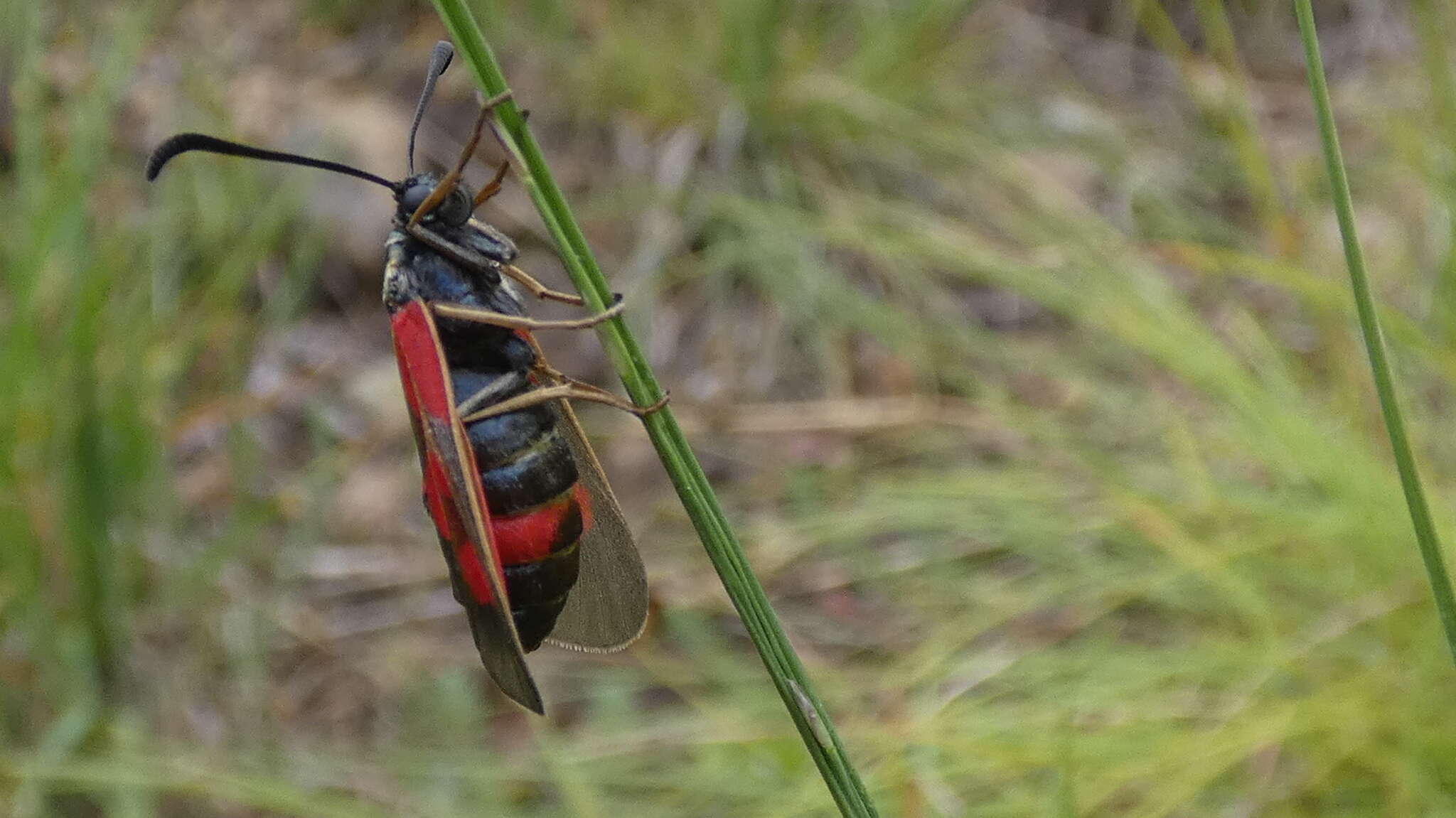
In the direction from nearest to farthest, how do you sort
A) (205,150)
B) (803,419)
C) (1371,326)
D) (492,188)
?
1. (1371,326)
2. (205,150)
3. (492,188)
4. (803,419)

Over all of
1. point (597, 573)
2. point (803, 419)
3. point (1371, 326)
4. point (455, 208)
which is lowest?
point (803, 419)

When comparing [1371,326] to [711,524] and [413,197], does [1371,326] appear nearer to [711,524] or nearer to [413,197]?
[711,524]

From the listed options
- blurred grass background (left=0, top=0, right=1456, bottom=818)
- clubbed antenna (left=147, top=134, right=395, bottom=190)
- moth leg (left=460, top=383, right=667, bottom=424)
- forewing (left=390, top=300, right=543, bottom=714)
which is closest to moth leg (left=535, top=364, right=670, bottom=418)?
moth leg (left=460, top=383, right=667, bottom=424)

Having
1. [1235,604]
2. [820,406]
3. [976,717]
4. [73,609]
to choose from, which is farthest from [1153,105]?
[73,609]

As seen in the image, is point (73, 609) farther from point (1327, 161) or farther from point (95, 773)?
point (1327, 161)

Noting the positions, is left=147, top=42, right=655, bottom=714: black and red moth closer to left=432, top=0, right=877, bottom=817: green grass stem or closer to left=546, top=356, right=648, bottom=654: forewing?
left=546, top=356, right=648, bottom=654: forewing

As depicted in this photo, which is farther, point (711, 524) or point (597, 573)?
point (597, 573)

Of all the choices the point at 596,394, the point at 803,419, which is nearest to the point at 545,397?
the point at 596,394
